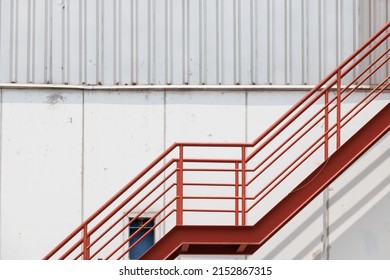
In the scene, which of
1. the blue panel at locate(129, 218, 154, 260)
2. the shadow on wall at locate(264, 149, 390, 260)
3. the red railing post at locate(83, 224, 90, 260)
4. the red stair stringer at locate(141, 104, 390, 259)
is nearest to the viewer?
the red stair stringer at locate(141, 104, 390, 259)

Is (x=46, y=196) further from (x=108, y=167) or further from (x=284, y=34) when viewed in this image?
(x=284, y=34)

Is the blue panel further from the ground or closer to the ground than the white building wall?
closer to the ground

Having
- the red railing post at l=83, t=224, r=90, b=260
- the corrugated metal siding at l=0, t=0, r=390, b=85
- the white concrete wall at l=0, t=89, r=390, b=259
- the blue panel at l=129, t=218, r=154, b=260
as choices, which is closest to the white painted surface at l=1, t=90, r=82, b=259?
the white concrete wall at l=0, t=89, r=390, b=259

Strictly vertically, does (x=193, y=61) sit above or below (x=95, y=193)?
above

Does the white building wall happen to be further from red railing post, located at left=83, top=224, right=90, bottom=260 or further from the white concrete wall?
red railing post, located at left=83, top=224, right=90, bottom=260

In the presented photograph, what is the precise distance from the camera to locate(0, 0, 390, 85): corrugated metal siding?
1081 cm

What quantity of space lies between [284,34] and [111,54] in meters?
2.60

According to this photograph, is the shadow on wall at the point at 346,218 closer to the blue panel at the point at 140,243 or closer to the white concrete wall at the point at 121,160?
the white concrete wall at the point at 121,160

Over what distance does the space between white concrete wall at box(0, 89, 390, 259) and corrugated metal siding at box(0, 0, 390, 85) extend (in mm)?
295

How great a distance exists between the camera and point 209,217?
10.7 meters

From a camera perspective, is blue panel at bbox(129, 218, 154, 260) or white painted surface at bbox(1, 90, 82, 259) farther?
blue panel at bbox(129, 218, 154, 260)

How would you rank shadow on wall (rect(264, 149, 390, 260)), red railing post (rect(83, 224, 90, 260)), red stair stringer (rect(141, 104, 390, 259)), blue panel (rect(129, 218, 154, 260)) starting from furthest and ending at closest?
blue panel (rect(129, 218, 154, 260))
shadow on wall (rect(264, 149, 390, 260))
red railing post (rect(83, 224, 90, 260))
red stair stringer (rect(141, 104, 390, 259))

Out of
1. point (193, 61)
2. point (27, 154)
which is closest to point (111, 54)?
point (193, 61)

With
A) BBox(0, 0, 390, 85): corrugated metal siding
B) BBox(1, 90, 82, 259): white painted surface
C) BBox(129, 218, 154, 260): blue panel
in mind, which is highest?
BBox(0, 0, 390, 85): corrugated metal siding
